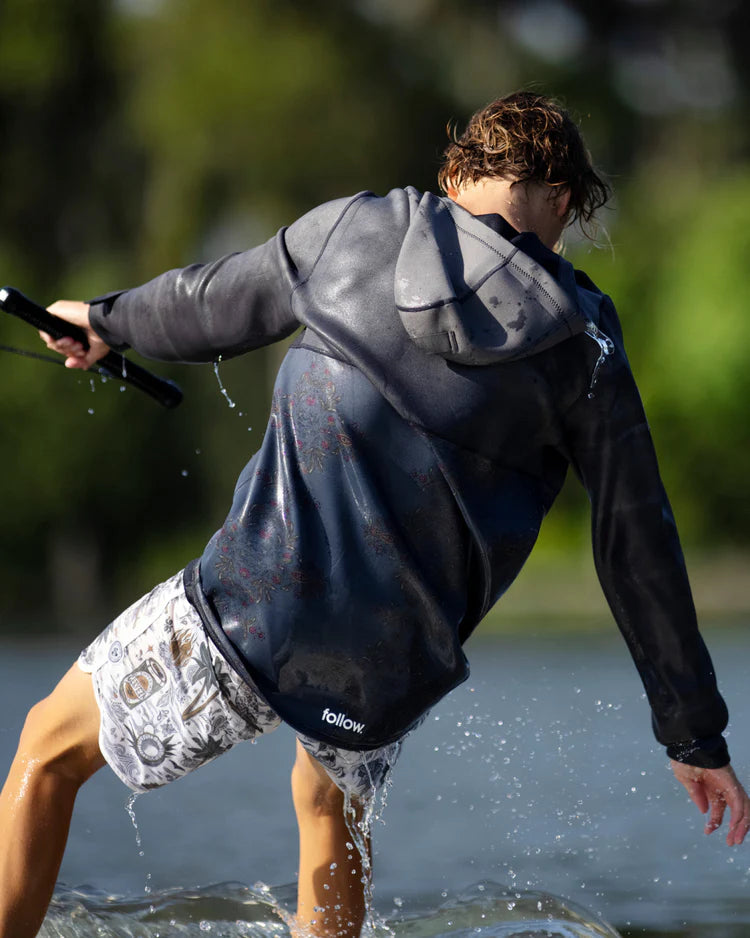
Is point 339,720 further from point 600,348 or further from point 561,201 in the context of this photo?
point 561,201

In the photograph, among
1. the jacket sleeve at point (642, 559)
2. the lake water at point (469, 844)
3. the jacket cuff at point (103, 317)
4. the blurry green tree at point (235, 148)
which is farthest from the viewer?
the blurry green tree at point (235, 148)

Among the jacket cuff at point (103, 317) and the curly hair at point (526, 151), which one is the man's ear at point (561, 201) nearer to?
the curly hair at point (526, 151)

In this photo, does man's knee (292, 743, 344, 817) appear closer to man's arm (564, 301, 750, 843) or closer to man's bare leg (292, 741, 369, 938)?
man's bare leg (292, 741, 369, 938)

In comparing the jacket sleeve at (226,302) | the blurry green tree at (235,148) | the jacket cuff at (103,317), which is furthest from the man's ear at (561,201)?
the blurry green tree at (235,148)

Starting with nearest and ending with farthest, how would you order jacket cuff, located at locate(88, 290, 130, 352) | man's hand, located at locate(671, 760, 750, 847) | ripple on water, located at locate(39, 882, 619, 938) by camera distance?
man's hand, located at locate(671, 760, 750, 847) < jacket cuff, located at locate(88, 290, 130, 352) < ripple on water, located at locate(39, 882, 619, 938)

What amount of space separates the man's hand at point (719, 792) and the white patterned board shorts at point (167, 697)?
0.51 meters

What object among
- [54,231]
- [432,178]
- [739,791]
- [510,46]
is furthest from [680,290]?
[739,791]

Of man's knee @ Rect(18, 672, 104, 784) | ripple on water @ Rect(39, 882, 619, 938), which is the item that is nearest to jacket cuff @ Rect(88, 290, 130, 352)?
man's knee @ Rect(18, 672, 104, 784)

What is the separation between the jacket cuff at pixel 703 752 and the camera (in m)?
1.93

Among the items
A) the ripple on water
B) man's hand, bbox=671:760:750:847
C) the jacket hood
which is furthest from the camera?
the ripple on water

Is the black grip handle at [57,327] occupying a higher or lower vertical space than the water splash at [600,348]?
higher

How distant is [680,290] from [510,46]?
18.8ft

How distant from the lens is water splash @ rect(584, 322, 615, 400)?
1.80m

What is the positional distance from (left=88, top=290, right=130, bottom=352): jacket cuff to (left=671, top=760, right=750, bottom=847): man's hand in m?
1.10
